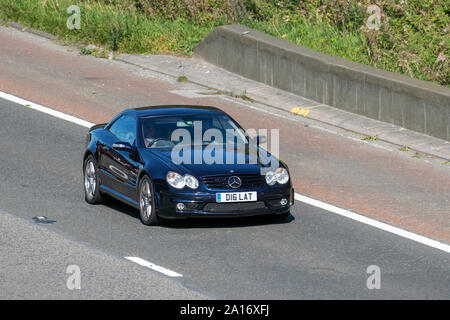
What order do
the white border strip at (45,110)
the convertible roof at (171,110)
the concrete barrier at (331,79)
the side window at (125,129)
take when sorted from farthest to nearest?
the white border strip at (45,110)
the concrete barrier at (331,79)
the convertible roof at (171,110)
the side window at (125,129)

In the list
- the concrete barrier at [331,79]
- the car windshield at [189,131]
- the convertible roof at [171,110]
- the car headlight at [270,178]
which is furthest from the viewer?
the concrete barrier at [331,79]

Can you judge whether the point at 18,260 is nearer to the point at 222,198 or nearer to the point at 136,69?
the point at 222,198

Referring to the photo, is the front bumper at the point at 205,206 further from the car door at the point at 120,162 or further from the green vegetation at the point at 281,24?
the green vegetation at the point at 281,24

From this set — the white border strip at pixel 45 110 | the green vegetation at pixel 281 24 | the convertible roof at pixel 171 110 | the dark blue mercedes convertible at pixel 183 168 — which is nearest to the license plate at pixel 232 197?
the dark blue mercedes convertible at pixel 183 168

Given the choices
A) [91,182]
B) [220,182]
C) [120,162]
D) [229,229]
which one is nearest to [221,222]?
[229,229]

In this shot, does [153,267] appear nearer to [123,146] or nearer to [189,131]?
[123,146]

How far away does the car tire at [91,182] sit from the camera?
50.6 ft

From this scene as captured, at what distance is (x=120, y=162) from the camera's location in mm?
14891

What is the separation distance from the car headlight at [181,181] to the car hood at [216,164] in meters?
0.08

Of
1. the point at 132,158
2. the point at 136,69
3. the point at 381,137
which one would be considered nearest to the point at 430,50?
the point at 381,137

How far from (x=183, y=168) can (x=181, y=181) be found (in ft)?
0.69

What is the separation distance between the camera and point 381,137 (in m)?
19.8

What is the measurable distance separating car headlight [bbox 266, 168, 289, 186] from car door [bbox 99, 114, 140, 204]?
176 cm
